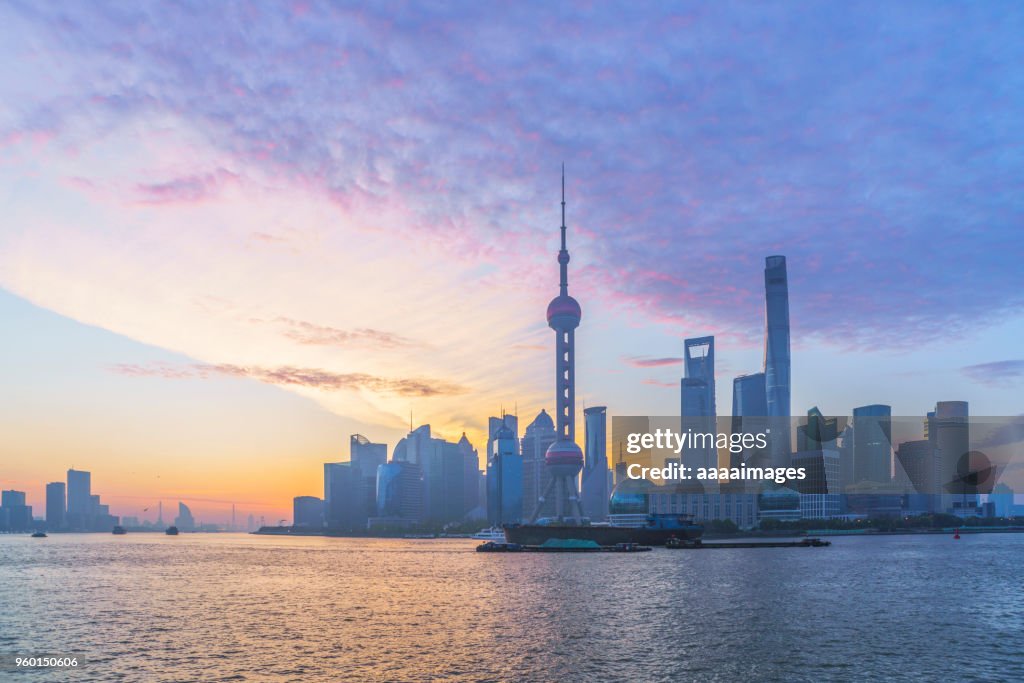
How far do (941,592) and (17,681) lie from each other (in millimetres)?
113407

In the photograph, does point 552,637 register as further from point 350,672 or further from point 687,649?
point 350,672

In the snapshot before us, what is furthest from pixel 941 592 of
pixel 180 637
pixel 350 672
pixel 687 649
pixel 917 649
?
pixel 180 637

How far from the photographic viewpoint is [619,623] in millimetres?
88062

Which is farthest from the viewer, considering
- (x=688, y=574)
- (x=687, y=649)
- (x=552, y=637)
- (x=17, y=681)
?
(x=688, y=574)

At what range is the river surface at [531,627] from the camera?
211 feet

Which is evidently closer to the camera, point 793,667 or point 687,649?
point 793,667

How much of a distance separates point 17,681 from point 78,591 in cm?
7574

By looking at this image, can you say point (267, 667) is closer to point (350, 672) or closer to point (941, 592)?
point (350, 672)

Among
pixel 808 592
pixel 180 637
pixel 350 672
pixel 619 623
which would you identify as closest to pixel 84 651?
pixel 180 637

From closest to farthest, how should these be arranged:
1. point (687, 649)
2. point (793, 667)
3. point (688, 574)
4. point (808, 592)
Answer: point (793, 667)
point (687, 649)
point (808, 592)
point (688, 574)

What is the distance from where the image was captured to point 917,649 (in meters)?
72.4

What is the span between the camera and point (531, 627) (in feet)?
281

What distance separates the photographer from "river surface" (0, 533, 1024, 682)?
64.4m

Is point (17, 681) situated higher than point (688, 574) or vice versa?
point (17, 681)
